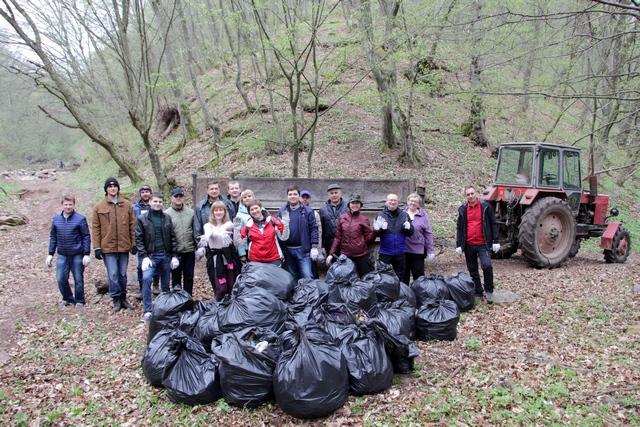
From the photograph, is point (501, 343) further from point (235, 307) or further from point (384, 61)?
point (384, 61)

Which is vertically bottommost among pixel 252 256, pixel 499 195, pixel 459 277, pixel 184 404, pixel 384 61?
pixel 184 404

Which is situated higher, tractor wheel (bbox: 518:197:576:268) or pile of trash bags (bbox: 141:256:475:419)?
tractor wheel (bbox: 518:197:576:268)

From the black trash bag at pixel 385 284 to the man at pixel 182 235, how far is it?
2294 mm

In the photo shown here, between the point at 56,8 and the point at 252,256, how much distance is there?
11064 millimetres

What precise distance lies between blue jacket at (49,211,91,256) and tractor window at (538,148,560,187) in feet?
23.3

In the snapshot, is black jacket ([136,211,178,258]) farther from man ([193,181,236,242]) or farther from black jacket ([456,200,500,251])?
black jacket ([456,200,500,251])

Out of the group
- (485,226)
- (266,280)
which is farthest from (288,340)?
(485,226)

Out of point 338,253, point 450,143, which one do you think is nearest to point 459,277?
point 338,253

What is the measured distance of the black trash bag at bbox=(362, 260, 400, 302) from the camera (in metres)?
4.56

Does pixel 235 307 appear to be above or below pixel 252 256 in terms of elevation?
below

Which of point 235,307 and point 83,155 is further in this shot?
point 83,155

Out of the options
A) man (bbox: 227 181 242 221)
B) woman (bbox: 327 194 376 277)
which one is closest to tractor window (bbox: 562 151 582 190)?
woman (bbox: 327 194 376 277)

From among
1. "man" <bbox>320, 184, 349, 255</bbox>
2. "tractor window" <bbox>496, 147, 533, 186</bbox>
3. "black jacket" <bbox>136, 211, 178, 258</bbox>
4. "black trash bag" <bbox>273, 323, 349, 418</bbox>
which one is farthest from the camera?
"tractor window" <bbox>496, 147, 533, 186</bbox>

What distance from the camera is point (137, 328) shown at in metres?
4.82
